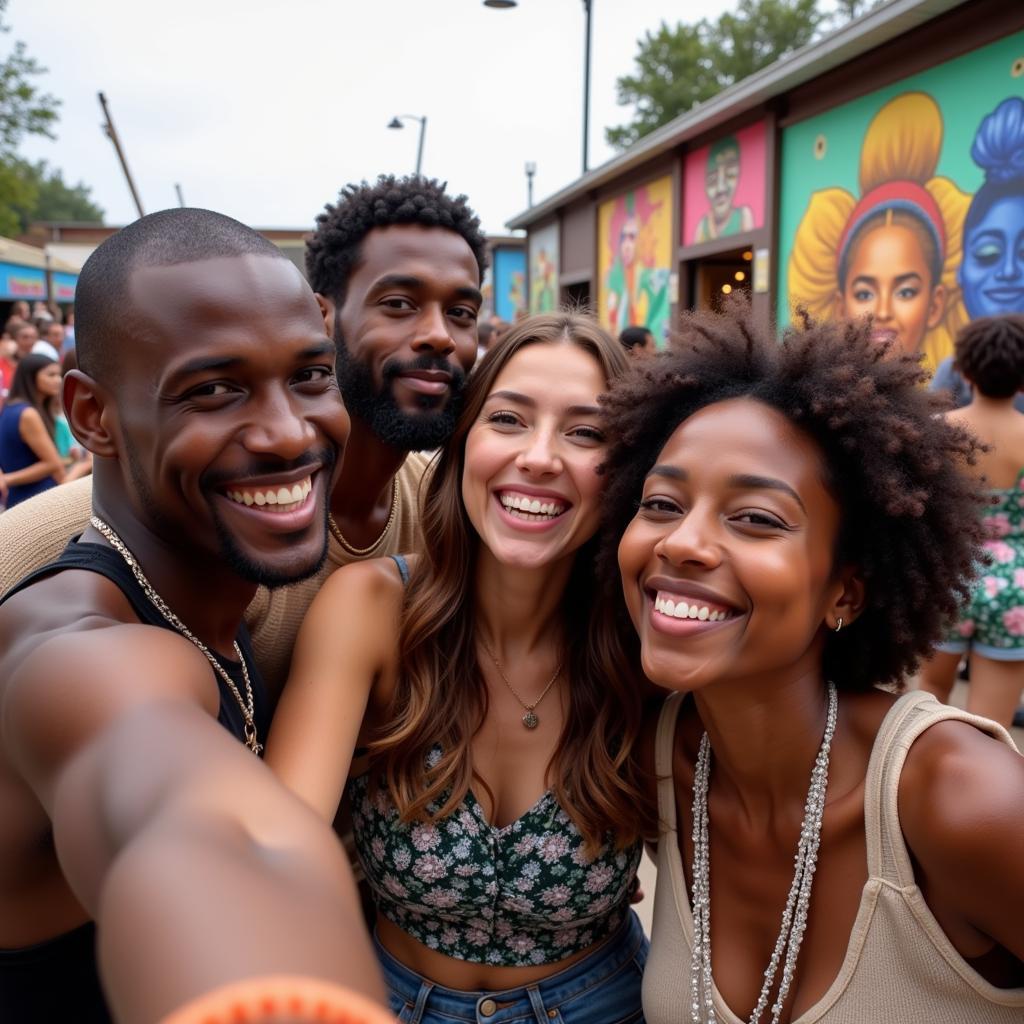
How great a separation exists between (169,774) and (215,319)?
2.73 feet

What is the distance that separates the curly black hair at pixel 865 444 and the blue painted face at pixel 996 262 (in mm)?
5887

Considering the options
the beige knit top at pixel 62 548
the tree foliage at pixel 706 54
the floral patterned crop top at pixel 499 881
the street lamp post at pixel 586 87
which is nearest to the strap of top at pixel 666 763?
the floral patterned crop top at pixel 499 881

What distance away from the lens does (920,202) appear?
8195mm

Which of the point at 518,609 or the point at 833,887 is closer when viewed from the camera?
the point at 833,887

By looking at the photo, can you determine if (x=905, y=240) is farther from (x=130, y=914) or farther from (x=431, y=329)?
(x=130, y=914)

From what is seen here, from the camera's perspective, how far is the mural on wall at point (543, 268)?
18.8 m

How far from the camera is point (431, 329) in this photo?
2.96 meters

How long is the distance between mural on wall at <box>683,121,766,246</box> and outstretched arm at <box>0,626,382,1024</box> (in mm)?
10661

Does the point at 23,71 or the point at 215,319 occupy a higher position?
the point at 23,71

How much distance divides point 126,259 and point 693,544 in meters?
1.11

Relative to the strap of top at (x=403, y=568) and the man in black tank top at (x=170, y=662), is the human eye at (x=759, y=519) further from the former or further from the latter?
the strap of top at (x=403, y=568)

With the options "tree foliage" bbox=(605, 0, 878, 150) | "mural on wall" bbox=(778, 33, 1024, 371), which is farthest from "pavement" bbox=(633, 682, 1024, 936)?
"tree foliage" bbox=(605, 0, 878, 150)

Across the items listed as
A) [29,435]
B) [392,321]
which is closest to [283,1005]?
[392,321]

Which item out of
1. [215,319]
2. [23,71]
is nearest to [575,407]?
[215,319]
